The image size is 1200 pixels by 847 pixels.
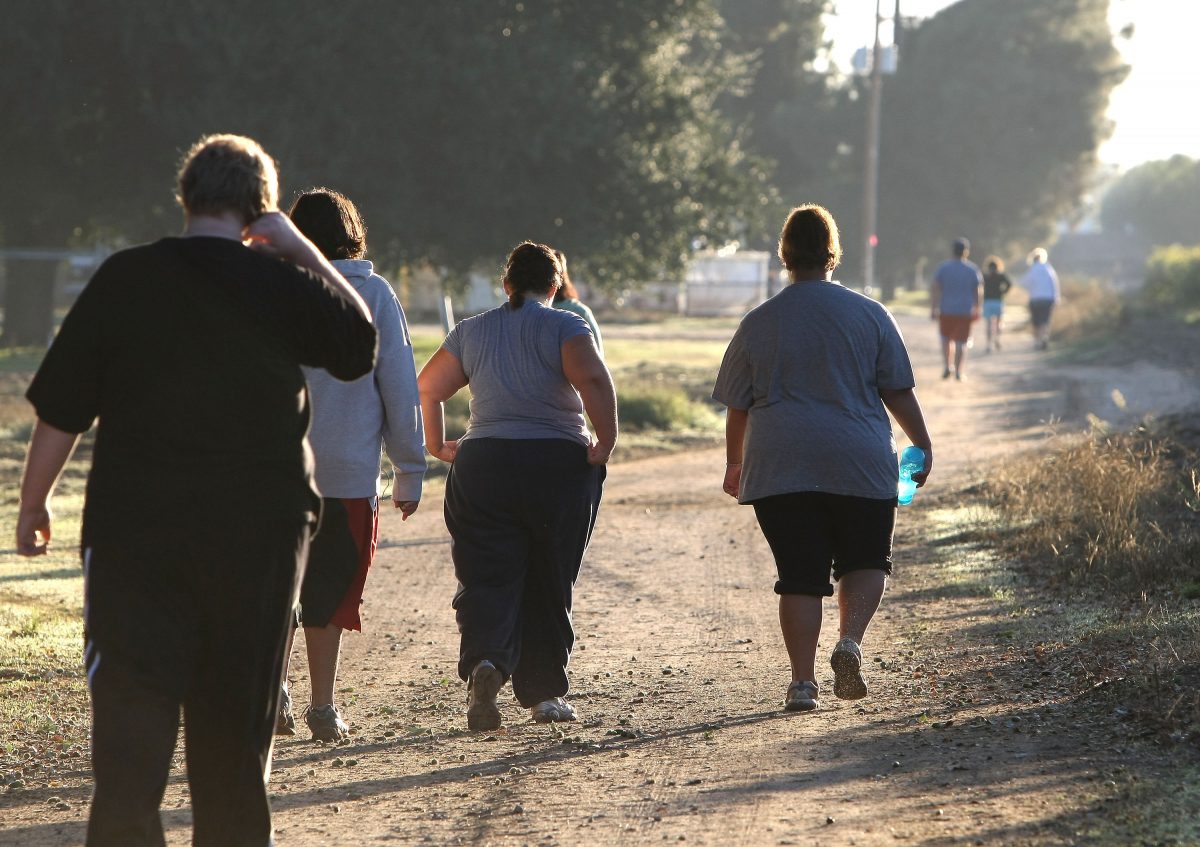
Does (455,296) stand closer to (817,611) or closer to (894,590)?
(894,590)

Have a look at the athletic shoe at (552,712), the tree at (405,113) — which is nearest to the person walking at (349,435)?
the athletic shoe at (552,712)

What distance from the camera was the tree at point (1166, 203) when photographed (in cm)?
14075

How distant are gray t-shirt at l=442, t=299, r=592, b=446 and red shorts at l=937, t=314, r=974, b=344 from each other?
15.8m

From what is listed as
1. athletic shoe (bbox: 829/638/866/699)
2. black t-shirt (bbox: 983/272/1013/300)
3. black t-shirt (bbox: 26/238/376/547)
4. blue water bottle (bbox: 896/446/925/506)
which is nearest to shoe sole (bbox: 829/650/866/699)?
athletic shoe (bbox: 829/638/866/699)

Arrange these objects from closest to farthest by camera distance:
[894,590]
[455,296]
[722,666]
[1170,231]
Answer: [722,666] → [894,590] → [455,296] → [1170,231]

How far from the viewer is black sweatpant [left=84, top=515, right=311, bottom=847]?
3.54m

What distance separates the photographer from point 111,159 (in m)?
23.1

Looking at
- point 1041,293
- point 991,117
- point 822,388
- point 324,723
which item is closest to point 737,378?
point 822,388

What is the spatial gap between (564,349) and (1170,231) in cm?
14667

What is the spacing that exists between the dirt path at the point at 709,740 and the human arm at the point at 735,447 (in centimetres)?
80

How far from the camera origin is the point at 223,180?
3.66 meters

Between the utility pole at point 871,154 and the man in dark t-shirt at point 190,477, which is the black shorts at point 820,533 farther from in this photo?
the utility pole at point 871,154

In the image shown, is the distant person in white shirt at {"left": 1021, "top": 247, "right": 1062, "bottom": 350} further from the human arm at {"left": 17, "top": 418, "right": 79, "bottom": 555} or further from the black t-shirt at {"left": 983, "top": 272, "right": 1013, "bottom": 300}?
the human arm at {"left": 17, "top": 418, "right": 79, "bottom": 555}

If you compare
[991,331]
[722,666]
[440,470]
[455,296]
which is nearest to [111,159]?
A: [455,296]
